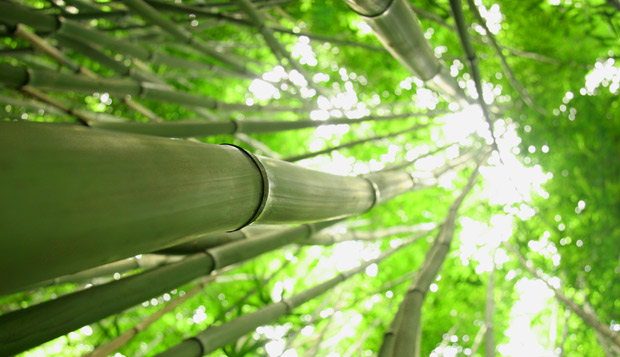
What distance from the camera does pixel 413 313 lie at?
1.24 m

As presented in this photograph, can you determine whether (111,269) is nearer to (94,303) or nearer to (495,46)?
(94,303)

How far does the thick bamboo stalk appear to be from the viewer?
1.08m

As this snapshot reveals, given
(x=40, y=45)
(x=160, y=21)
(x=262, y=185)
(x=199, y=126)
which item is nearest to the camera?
(x=262, y=185)

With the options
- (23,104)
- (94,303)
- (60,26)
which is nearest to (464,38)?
(94,303)

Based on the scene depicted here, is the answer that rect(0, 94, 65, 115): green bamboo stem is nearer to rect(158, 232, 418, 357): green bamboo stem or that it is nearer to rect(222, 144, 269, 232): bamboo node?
rect(158, 232, 418, 357): green bamboo stem

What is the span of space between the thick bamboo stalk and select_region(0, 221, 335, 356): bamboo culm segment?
705mm

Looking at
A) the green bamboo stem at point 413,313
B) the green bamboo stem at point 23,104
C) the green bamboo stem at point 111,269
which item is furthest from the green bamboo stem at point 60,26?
the green bamboo stem at point 413,313

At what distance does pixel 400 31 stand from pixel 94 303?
0.95 metres

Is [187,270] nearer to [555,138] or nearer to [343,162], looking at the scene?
[555,138]

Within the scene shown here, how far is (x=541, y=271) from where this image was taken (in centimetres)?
308

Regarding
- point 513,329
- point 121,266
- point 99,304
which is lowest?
point 513,329

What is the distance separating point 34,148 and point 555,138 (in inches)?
130

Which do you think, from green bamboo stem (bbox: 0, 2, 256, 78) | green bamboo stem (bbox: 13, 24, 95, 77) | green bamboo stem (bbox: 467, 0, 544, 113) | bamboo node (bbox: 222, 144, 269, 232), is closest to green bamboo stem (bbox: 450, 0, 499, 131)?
green bamboo stem (bbox: 467, 0, 544, 113)

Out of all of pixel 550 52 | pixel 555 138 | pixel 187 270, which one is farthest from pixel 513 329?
pixel 187 270
